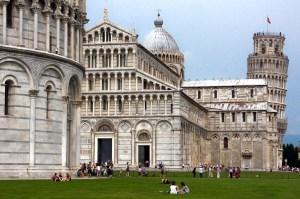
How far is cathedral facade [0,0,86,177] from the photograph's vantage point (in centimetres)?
4384

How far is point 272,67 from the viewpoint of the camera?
474 ft

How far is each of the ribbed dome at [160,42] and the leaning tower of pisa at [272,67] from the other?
953 inches

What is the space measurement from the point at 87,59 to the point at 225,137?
118ft

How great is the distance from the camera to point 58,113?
4756 centimetres

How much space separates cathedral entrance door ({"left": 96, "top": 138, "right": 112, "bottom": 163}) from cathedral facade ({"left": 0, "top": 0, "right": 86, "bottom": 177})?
40.7 metres

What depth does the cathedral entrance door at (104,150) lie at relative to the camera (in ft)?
297

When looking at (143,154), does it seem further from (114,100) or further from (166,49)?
(166,49)

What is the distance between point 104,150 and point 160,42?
38.6 m

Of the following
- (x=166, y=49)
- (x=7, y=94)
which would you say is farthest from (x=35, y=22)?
(x=166, y=49)

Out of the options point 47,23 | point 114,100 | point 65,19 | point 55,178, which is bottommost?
point 55,178

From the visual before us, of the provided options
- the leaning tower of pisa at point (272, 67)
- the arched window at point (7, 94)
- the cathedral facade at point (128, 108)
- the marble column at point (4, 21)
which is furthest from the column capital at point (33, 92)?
the leaning tower of pisa at point (272, 67)

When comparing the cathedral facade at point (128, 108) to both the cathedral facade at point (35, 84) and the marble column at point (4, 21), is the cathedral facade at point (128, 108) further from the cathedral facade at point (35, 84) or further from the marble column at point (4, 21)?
the marble column at point (4, 21)

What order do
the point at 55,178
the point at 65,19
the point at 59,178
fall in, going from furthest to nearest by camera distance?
1. the point at 65,19
2. the point at 55,178
3. the point at 59,178

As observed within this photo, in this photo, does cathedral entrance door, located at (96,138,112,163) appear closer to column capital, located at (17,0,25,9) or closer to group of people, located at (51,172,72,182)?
group of people, located at (51,172,72,182)
